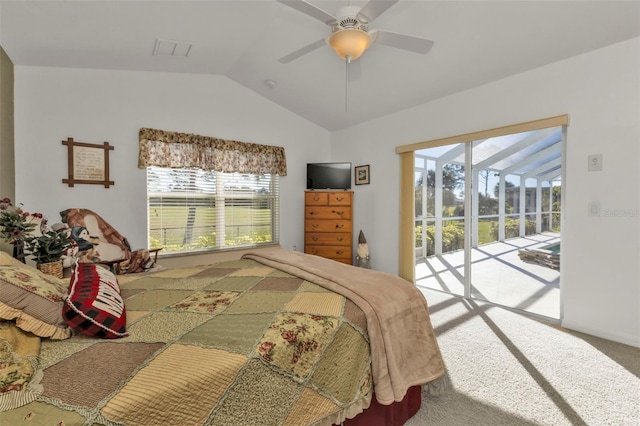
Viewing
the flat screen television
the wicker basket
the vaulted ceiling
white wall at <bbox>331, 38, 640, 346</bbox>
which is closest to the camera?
the wicker basket

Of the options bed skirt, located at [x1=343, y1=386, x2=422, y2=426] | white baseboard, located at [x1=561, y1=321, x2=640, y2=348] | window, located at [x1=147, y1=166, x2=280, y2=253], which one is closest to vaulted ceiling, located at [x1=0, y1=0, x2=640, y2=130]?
window, located at [x1=147, y1=166, x2=280, y2=253]

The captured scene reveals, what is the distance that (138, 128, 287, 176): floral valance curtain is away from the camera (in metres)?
3.46

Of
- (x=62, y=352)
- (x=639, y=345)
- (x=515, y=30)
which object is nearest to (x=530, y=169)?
(x=515, y=30)

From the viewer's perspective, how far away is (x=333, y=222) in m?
4.42

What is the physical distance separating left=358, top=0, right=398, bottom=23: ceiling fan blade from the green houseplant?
8.71 ft

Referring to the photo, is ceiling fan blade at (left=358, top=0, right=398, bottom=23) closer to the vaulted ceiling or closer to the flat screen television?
the vaulted ceiling

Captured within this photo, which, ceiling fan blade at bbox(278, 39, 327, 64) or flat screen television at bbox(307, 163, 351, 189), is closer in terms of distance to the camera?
ceiling fan blade at bbox(278, 39, 327, 64)

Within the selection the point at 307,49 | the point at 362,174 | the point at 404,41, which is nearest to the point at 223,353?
the point at 307,49

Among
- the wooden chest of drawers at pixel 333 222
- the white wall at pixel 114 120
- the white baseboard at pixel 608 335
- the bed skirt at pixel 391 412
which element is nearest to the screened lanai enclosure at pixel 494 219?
the white baseboard at pixel 608 335

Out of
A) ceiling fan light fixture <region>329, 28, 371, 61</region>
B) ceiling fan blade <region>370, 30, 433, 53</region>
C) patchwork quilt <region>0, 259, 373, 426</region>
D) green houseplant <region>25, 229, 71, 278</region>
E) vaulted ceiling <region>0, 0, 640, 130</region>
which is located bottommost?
patchwork quilt <region>0, 259, 373, 426</region>

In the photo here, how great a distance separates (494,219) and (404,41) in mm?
2384

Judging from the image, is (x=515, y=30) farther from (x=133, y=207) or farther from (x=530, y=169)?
(x=133, y=207)

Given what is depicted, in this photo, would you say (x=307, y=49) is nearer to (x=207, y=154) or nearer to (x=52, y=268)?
(x=207, y=154)

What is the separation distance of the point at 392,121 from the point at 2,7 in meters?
3.95
